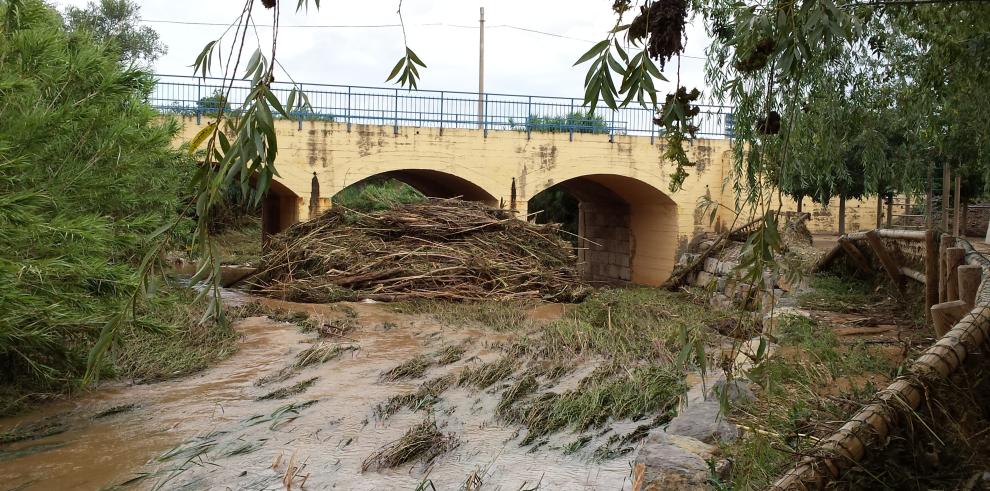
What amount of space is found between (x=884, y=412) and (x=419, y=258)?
1078 cm

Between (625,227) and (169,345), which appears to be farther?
(625,227)

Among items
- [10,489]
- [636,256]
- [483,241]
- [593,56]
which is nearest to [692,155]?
[636,256]

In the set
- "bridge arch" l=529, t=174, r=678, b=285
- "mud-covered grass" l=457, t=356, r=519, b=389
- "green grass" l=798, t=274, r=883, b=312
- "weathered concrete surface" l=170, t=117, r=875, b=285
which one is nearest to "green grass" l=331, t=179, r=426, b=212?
"weathered concrete surface" l=170, t=117, r=875, b=285

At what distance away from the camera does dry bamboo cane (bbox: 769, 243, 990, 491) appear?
9.80 feet

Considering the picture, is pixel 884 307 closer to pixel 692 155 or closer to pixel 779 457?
pixel 779 457

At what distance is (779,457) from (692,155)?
1628cm

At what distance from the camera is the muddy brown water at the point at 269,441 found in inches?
201

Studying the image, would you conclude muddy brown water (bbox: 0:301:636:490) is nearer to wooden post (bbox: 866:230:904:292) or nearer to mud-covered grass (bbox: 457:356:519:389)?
mud-covered grass (bbox: 457:356:519:389)

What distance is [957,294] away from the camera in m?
5.84

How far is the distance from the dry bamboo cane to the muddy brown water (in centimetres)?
189

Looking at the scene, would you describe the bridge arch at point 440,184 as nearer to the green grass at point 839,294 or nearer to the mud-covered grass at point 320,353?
the mud-covered grass at point 320,353

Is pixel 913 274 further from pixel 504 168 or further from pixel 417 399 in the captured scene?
pixel 504 168

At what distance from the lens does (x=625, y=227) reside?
2278cm

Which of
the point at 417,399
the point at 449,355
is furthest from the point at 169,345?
the point at 417,399
